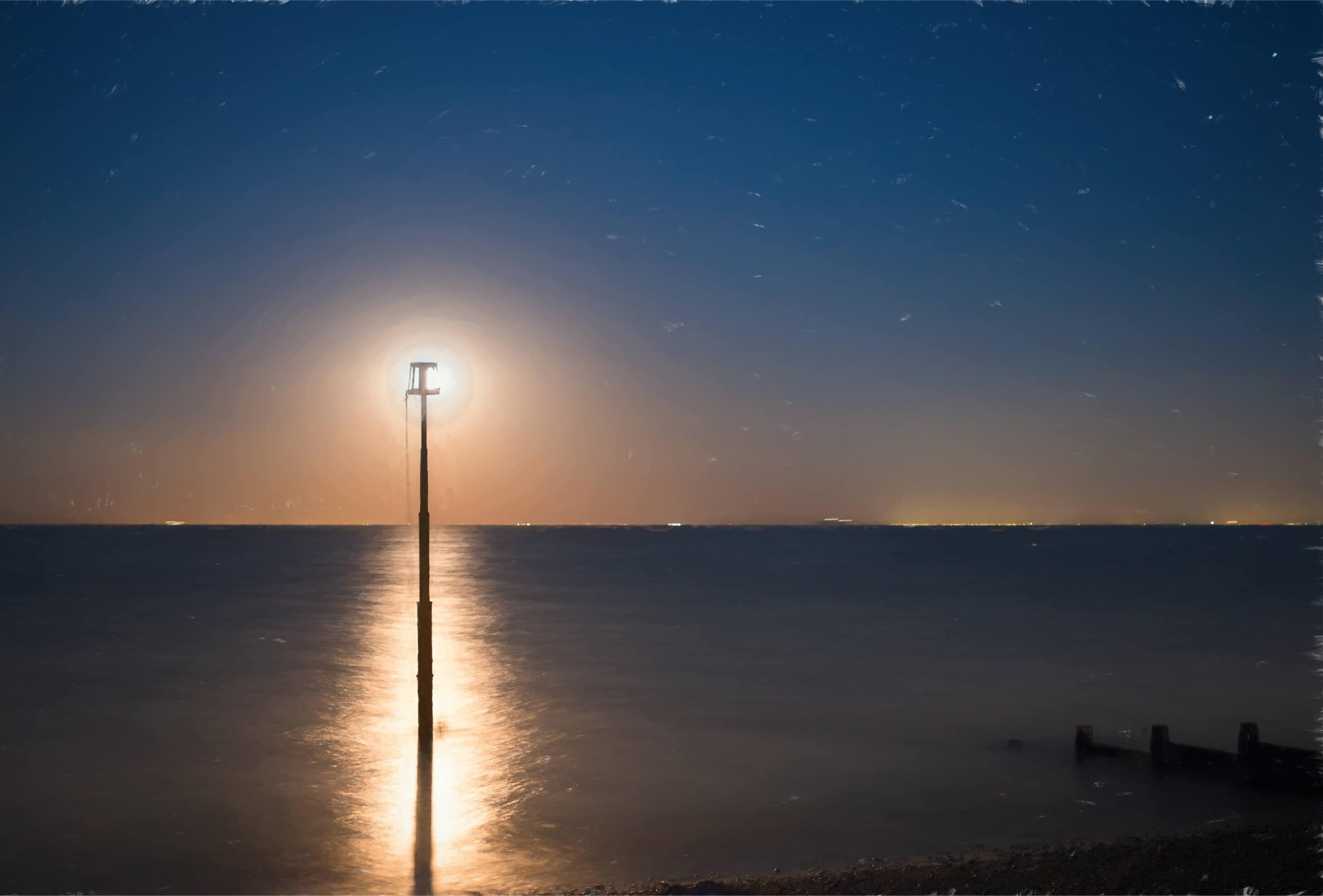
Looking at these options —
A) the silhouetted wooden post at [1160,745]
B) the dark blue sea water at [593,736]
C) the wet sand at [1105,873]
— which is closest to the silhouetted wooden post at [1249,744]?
the dark blue sea water at [593,736]

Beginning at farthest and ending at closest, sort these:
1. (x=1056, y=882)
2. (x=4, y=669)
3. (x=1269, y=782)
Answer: (x=4, y=669), (x=1269, y=782), (x=1056, y=882)

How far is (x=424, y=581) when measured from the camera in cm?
1864

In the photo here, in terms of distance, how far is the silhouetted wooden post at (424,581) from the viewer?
1702 cm

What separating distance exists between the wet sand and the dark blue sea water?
1735mm

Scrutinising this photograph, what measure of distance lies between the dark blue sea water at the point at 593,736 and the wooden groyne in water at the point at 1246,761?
494 millimetres

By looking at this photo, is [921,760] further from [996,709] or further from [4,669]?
[4,669]

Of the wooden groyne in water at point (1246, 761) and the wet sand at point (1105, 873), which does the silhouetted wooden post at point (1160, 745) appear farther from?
the wet sand at point (1105, 873)

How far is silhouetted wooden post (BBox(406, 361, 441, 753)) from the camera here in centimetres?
1702

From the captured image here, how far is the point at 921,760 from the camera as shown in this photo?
22391mm

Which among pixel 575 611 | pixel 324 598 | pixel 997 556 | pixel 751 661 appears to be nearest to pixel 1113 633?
pixel 751 661

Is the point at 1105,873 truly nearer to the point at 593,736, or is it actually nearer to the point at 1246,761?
the point at 1246,761

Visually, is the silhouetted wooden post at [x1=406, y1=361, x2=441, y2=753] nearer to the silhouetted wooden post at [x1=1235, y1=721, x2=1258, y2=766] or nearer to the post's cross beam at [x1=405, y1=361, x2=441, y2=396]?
the post's cross beam at [x1=405, y1=361, x2=441, y2=396]

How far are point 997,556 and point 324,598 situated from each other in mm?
119249

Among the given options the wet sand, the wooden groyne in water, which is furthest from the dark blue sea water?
the wet sand
